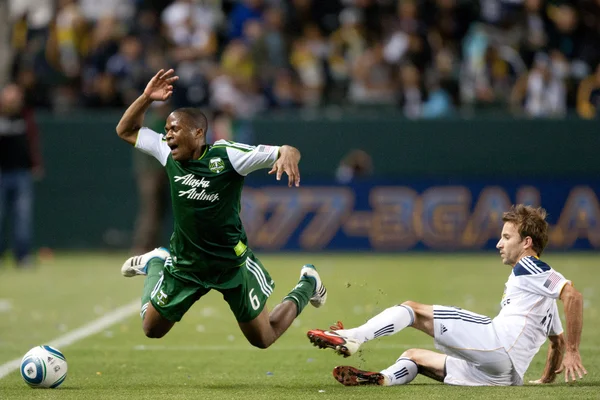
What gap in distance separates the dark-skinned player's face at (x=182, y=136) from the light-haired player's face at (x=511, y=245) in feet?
7.16

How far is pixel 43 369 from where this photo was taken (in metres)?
7.11

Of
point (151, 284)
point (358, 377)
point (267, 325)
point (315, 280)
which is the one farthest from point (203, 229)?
point (358, 377)

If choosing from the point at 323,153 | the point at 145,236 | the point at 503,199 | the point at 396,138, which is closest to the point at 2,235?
the point at 145,236

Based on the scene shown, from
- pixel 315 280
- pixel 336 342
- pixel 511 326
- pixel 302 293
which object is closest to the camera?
pixel 336 342

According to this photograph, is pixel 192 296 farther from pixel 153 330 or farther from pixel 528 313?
pixel 528 313

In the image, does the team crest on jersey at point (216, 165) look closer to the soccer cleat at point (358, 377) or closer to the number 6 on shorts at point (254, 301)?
the number 6 on shorts at point (254, 301)

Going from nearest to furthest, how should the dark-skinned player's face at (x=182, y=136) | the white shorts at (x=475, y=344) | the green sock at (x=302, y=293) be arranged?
the white shorts at (x=475, y=344) < the dark-skinned player's face at (x=182, y=136) < the green sock at (x=302, y=293)

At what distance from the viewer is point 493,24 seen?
21203 millimetres

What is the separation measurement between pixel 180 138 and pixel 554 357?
2913 millimetres

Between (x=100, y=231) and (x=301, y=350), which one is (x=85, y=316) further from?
(x=100, y=231)

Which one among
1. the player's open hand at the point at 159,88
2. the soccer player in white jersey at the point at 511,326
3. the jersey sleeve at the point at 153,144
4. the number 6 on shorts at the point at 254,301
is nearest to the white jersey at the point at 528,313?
the soccer player in white jersey at the point at 511,326

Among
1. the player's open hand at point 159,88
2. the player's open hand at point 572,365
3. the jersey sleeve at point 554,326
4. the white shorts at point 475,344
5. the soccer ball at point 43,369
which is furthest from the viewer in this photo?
the player's open hand at point 159,88

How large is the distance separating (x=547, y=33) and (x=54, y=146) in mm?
9945

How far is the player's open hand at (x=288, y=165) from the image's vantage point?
6714 millimetres
